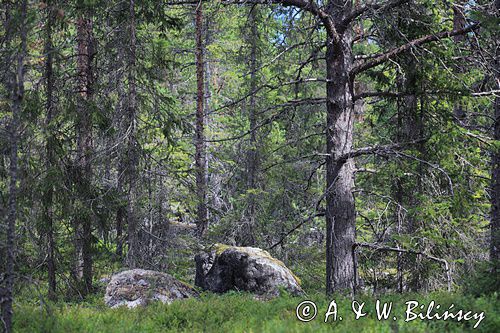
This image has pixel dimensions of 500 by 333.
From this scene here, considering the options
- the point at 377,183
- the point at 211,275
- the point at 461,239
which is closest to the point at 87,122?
the point at 211,275

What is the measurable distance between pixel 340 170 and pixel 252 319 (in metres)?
3.41

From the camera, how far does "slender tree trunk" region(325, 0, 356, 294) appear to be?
28.2 feet

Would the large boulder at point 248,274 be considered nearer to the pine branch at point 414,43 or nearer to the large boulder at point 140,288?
the large boulder at point 140,288

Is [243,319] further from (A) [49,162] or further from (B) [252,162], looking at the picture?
(B) [252,162]

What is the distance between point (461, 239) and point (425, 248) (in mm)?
682

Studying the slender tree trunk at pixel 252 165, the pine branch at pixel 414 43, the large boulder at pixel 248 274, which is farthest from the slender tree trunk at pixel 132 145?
the slender tree trunk at pixel 252 165

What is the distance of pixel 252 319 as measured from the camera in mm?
6445

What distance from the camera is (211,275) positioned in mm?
14211

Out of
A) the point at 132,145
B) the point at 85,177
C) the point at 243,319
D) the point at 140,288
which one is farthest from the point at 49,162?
the point at 243,319

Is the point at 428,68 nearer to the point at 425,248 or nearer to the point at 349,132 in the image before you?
the point at 349,132

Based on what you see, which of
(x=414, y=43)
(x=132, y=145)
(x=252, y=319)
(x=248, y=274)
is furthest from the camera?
(x=248, y=274)

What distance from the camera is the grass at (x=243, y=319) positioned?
18.2ft

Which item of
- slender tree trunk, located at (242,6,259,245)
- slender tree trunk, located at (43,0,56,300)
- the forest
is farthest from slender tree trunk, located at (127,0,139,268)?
slender tree trunk, located at (242,6,259,245)

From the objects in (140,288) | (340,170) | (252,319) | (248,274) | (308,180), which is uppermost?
(340,170)
